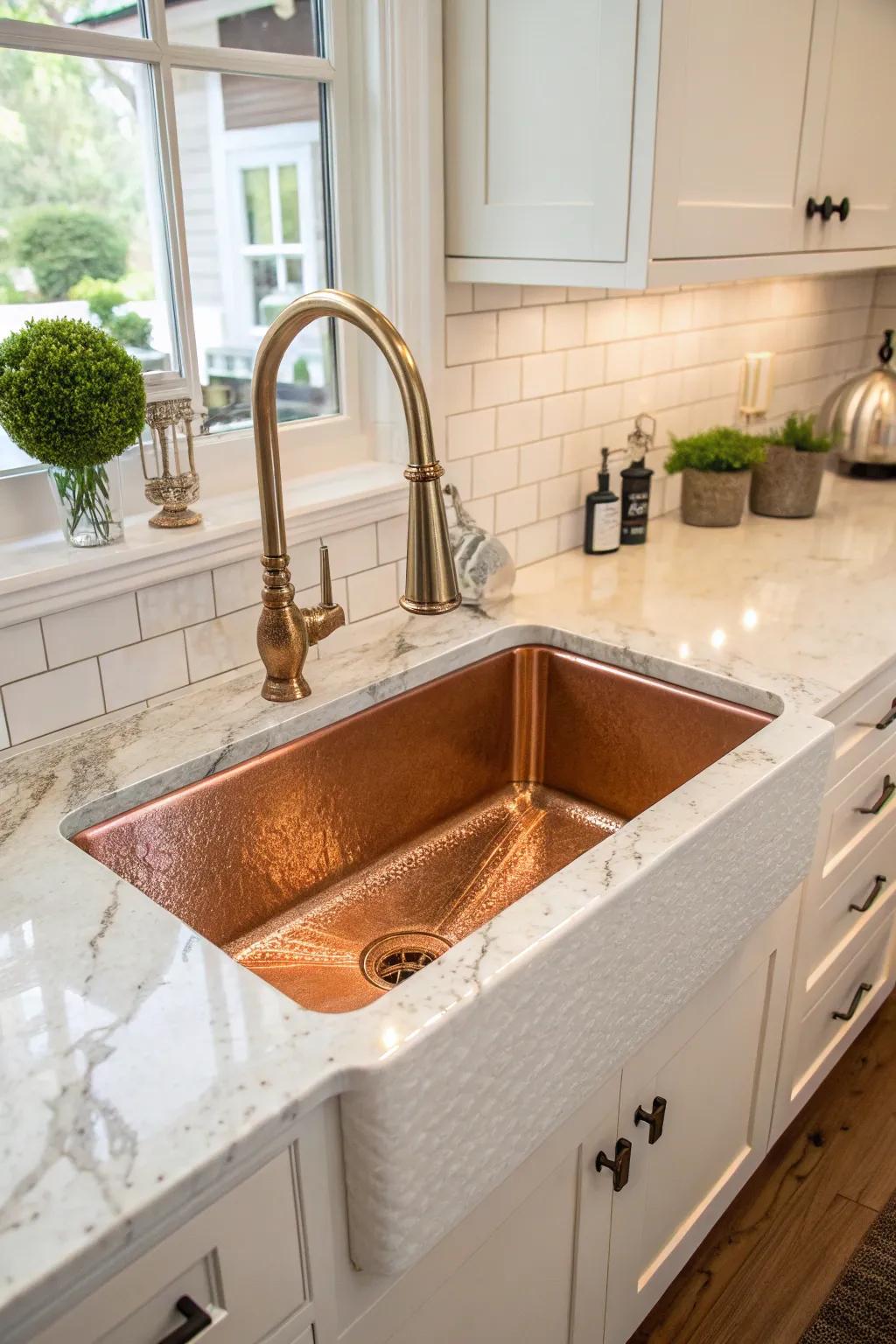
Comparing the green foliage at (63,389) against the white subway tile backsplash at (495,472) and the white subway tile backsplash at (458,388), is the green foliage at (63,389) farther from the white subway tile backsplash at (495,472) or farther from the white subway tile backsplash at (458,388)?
the white subway tile backsplash at (495,472)

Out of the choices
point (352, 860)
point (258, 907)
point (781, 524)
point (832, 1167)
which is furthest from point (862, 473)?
point (258, 907)

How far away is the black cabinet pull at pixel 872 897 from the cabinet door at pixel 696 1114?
0.91ft

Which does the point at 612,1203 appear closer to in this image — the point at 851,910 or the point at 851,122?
the point at 851,910

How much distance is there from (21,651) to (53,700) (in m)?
0.08

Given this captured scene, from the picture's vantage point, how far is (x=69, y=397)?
112 cm

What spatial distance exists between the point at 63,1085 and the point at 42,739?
23.2 inches

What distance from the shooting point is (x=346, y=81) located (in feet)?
4.95

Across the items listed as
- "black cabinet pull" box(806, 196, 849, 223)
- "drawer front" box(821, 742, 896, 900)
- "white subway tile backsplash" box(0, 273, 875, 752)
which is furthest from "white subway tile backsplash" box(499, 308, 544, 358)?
"drawer front" box(821, 742, 896, 900)

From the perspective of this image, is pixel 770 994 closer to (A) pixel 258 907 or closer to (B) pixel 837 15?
(A) pixel 258 907

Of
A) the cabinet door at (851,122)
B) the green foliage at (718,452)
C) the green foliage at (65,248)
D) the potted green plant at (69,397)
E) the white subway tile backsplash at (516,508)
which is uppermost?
the cabinet door at (851,122)

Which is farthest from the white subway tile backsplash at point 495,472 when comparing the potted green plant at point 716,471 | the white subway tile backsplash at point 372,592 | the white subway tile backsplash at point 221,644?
the white subway tile backsplash at point 221,644

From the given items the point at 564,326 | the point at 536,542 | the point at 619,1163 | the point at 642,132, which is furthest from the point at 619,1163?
the point at 564,326

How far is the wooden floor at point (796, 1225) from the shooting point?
1532mm

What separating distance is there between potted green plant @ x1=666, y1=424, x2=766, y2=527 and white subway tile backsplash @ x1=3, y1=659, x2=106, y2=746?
4.06 ft
